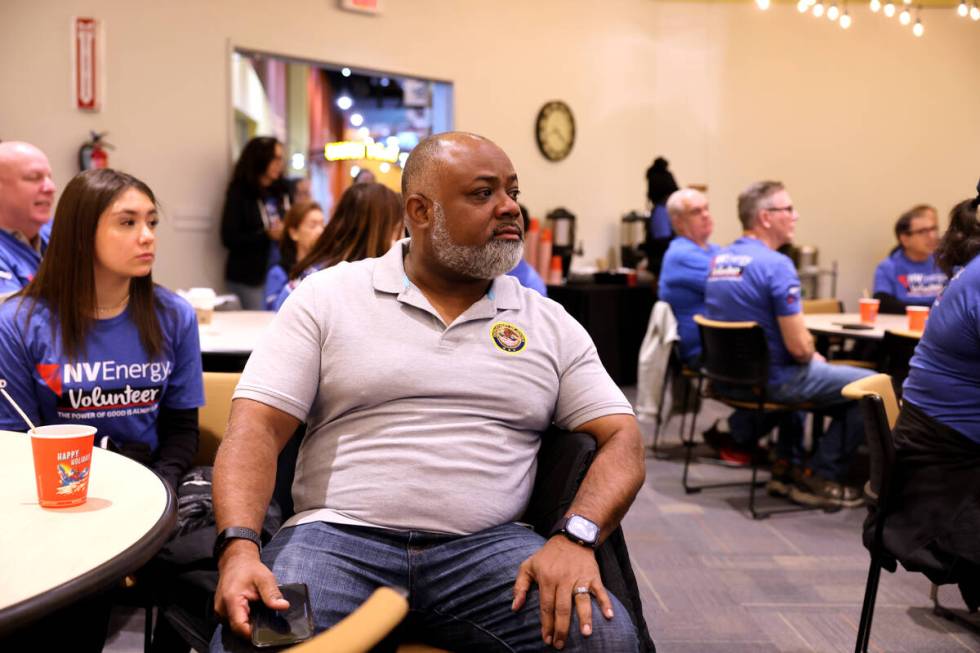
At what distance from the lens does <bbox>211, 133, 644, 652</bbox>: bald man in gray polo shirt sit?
1.67 metres

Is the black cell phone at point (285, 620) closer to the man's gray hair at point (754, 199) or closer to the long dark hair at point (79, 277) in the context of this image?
the long dark hair at point (79, 277)

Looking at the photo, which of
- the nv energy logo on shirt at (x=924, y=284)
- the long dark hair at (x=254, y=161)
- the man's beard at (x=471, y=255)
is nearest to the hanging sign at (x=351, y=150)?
the long dark hair at (x=254, y=161)

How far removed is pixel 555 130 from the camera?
852 centimetres

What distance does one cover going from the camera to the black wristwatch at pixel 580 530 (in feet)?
5.64

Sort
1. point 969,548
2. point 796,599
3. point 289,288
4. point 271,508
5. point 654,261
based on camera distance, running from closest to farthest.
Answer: point 271,508
point 969,548
point 796,599
point 289,288
point 654,261

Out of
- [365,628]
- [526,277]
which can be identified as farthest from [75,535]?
[526,277]

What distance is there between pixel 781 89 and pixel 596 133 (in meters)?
1.87

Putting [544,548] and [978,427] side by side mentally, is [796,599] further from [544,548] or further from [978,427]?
[544,548]

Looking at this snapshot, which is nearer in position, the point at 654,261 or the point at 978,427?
the point at 978,427

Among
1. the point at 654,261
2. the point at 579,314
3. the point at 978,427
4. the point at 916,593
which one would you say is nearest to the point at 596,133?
the point at 654,261

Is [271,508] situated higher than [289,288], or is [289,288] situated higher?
[289,288]

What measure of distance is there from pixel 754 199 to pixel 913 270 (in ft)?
6.02

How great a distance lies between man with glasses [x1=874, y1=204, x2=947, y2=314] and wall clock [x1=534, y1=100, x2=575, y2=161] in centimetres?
344

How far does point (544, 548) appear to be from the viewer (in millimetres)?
1700
